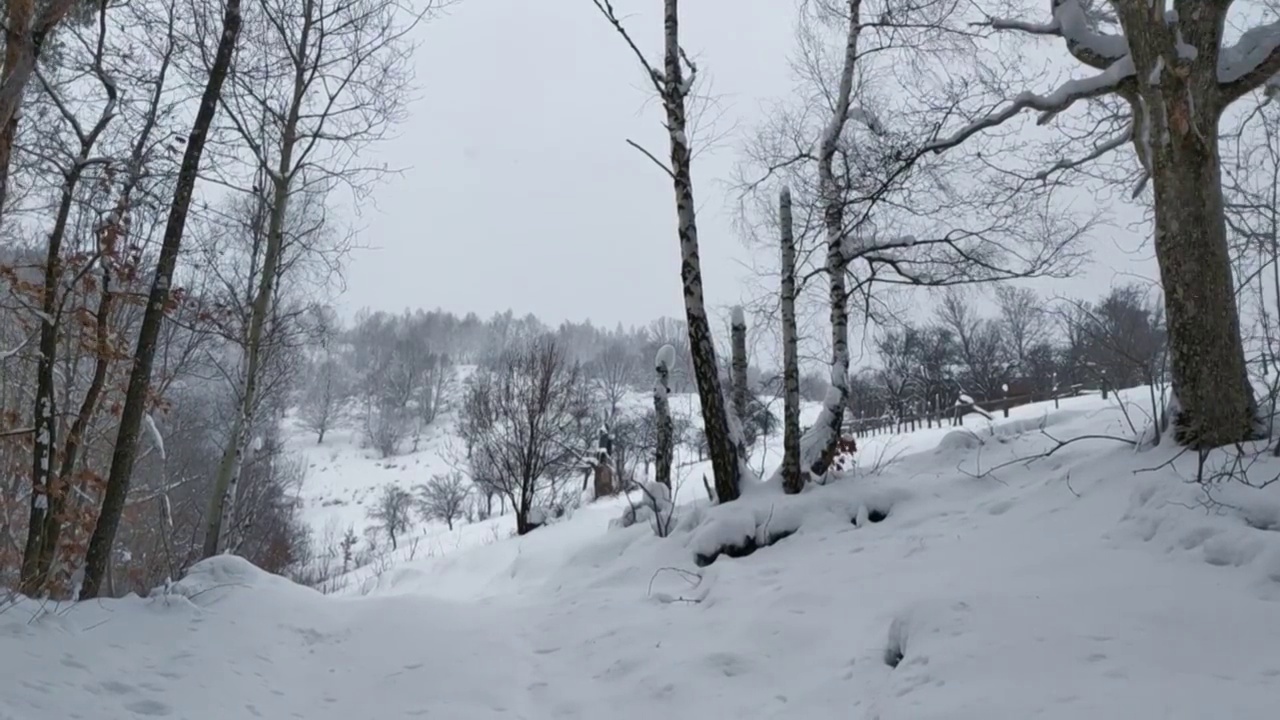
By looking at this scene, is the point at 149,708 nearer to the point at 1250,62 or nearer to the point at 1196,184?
the point at 1196,184

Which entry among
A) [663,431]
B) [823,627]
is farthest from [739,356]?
[823,627]

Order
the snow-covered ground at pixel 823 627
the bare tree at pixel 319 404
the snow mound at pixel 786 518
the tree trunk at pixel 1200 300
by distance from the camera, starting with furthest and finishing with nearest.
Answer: the bare tree at pixel 319 404, the snow mound at pixel 786 518, the tree trunk at pixel 1200 300, the snow-covered ground at pixel 823 627

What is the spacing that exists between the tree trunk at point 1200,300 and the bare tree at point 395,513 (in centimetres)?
3970

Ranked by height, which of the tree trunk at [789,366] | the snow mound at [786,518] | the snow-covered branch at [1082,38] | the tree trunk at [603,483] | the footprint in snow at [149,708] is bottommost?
the tree trunk at [603,483]

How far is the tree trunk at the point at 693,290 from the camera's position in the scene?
296 inches

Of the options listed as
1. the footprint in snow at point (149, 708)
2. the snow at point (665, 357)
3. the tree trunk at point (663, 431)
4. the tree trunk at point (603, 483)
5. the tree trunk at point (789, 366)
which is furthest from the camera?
the tree trunk at point (603, 483)

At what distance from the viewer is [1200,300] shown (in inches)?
190

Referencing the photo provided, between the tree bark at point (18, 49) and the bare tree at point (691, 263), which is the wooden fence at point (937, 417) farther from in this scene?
the tree bark at point (18, 49)

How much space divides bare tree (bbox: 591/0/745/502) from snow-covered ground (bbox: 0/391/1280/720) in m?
0.77

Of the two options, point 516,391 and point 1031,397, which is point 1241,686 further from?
point 1031,397

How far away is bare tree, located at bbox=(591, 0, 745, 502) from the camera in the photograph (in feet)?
24.7

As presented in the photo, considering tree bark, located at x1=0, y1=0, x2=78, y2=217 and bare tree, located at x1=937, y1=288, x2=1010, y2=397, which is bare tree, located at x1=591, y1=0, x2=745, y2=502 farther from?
bare tree, located at x1=937, y1=288, x2=1010, y2=397

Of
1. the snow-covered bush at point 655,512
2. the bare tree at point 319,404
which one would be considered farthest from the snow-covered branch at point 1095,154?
the bare tree at point 319,404

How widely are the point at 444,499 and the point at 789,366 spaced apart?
37.3m
